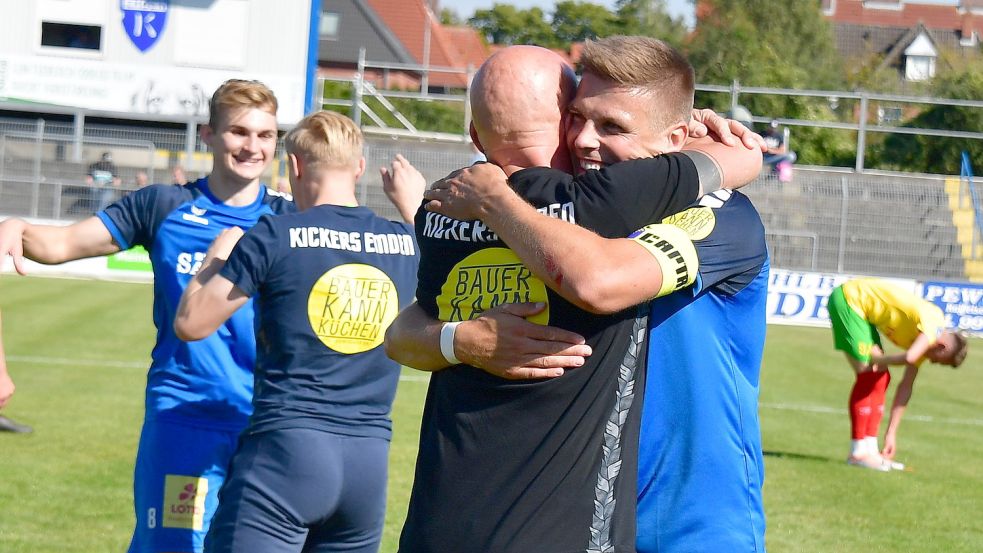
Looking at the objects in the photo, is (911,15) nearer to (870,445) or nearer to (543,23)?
(543,23)

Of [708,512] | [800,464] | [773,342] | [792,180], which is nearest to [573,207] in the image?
[708,512]

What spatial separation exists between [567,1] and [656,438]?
89778 mm

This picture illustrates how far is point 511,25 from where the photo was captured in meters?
93.9

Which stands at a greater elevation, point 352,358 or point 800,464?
point 352,358

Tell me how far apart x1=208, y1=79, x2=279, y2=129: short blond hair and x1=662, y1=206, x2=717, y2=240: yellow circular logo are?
2725mm

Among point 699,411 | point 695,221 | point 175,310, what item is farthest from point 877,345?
point 695,221

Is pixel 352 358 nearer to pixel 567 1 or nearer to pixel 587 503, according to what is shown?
pixel 587 503

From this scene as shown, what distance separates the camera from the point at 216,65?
120 ft

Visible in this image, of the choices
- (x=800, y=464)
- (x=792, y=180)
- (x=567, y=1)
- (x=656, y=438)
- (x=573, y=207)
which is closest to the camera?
(x=573, y=207)

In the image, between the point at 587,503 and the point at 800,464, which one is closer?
the point at 587,503

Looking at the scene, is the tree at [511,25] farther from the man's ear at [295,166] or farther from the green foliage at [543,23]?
the man's ear at [295,166]

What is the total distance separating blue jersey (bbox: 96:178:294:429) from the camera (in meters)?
4.72

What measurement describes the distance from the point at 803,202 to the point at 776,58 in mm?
28945

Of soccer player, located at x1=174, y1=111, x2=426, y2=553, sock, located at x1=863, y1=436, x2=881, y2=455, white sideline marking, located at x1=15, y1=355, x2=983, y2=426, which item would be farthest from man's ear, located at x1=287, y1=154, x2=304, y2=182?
white sideline marking, located at x1=15, y1=355, x2=983, y2=426
